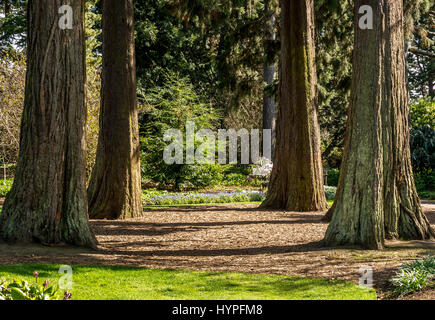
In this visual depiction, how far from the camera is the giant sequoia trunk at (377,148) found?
23.6 feet

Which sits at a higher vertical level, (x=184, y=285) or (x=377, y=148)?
(x=377, y=148)

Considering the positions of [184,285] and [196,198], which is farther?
[196,198]

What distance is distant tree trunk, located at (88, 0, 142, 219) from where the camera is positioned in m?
11.0

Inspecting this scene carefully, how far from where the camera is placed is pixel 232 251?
296 inches

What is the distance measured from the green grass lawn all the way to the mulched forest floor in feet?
1.12

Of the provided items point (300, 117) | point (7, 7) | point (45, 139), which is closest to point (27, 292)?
point (45, 139)

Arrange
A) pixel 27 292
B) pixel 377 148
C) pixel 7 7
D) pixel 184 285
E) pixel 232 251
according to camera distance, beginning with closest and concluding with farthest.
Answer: pixel 27 292
pixel 184 285
pixel 377 148
pixel 232 251
pixel 7 7

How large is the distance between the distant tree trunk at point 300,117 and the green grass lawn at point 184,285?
6.80 metres

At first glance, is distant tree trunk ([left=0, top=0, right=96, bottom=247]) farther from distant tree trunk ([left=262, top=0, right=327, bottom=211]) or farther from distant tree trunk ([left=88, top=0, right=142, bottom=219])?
distant tree trunk ([left=262, top=0, right=327, bottom=211])

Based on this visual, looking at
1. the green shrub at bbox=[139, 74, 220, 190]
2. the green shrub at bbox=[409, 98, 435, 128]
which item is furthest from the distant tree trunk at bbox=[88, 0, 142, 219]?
the green shrub at bbox=[409, 98, 435, 128]

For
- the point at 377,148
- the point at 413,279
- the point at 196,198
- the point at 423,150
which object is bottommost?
the point at 413,279

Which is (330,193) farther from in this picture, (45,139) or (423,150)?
(45,139)

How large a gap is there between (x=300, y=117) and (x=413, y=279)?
7.72m
